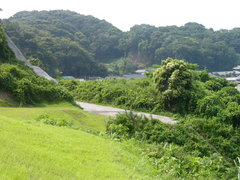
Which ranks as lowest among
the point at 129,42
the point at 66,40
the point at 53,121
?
the point at 53,121

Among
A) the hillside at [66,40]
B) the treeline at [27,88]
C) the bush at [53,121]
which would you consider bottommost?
the bush at [53,121]

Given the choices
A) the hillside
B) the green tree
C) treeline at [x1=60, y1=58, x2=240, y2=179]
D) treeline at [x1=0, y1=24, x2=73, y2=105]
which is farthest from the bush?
the hillside

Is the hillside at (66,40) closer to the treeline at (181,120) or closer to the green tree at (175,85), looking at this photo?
the treeline at (181,120)

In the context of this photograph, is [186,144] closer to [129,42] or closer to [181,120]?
[181,120]

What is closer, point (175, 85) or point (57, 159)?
point (57, 159)

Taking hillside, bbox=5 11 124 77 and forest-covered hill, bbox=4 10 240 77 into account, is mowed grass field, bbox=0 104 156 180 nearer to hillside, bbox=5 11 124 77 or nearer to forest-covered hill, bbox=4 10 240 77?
hillside, bbox=5 11 124 77

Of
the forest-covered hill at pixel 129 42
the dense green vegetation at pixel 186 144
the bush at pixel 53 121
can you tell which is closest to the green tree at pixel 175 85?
the dense green vegetation at pixel 186 144

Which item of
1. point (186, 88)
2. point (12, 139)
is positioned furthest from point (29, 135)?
point (186, 88)

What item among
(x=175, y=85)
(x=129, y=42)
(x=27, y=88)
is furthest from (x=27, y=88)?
(x=129, y=42)

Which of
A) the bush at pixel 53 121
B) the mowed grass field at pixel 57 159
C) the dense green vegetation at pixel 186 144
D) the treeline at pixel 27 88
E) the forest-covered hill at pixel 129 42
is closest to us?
the mowed grass field at pixel 57 159

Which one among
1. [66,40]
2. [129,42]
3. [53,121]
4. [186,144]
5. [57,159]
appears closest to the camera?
[57,159]

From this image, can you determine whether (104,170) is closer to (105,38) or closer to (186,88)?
(186,88)

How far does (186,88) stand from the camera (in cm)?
2534

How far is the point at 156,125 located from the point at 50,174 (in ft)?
38.7
